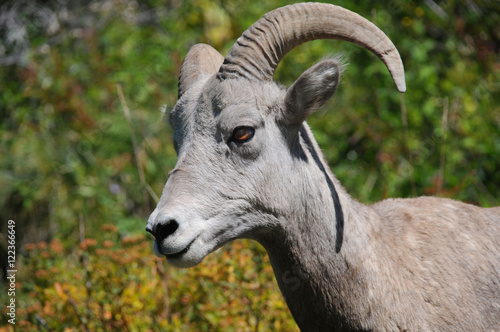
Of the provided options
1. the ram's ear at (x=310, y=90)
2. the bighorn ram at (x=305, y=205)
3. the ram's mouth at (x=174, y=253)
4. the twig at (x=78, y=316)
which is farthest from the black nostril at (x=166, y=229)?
the twig at (x=78, y=316)


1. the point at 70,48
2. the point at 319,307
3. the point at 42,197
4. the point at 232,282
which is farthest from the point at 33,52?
the point at 319,307

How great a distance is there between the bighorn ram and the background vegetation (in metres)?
2.03

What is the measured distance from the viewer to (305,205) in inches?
128

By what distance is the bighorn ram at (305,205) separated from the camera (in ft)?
10.3

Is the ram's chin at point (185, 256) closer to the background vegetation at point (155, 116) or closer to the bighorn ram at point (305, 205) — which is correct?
the bighorn ram at point (305, 205)

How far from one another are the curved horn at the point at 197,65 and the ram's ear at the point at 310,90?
0.72 metres

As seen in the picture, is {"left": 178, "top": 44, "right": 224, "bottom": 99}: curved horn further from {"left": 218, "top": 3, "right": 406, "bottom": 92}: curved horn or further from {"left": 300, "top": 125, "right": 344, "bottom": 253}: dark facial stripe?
{"left": 300, "top": 125, "right": 344, "bottom": 253}: dark facial stripe

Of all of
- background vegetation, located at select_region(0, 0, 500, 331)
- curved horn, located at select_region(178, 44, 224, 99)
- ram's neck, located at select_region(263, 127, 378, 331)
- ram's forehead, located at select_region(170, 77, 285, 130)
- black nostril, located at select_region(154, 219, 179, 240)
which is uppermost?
ram's forehead, located at select_region(170, 77, 285, 130)

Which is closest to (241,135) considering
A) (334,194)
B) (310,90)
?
(310,90)

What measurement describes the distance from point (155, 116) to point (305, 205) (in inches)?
210

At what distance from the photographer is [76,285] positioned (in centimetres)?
535

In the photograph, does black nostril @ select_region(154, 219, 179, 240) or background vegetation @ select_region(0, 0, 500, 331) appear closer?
black nostril @ select_region(154, 219, 179, 240)

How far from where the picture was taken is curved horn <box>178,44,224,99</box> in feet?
12.0

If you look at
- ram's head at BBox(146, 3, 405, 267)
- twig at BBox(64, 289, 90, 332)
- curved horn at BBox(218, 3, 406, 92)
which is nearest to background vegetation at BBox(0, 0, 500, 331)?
twig at BBox(64, 289, 90, 332)
